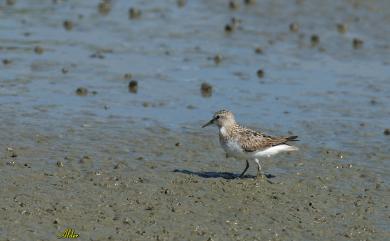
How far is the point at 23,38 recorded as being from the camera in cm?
2588

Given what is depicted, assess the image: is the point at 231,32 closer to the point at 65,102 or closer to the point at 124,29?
the point at 124,29

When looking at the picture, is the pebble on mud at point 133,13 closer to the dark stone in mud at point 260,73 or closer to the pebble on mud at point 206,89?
the dark stone in mud at point 260,73

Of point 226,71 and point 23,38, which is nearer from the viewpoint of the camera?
point 226,71

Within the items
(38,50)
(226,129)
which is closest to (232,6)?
(38,50)

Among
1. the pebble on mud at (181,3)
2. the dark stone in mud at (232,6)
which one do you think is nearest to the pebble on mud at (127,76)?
the pebble on mud at (181,3)

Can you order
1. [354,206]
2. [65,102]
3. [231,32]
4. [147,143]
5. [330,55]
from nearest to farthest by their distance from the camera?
[354,206] < [147,143] < [65,102] < [330,55] < [231,32]

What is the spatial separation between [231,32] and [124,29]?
317 cm

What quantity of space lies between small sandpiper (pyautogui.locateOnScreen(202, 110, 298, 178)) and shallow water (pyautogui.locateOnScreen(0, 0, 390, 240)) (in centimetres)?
45

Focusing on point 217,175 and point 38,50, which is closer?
point 217,175

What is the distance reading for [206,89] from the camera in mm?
21797

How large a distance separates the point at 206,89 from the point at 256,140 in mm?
5261

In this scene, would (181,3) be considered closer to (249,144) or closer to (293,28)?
(293,28)

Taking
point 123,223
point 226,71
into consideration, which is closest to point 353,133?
point 226,71

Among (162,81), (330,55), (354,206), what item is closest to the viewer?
(354,206)
